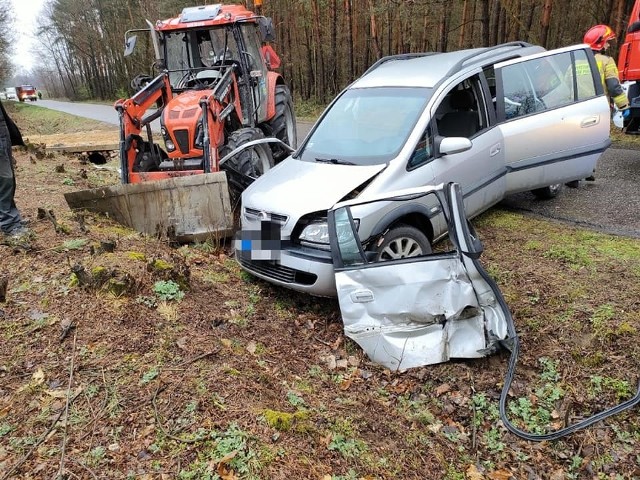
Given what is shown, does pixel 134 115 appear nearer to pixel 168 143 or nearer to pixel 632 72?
pixel 168 143

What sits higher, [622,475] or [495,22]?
[495,22]

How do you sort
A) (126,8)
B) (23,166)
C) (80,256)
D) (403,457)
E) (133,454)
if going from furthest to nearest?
(126,8)
(23,166)
(80,256)
(403,457)
(133,454)

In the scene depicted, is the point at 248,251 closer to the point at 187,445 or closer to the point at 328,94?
the point at 187,445

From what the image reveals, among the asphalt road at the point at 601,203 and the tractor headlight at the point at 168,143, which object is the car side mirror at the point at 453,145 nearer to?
the asphalt road at the point at 601,203

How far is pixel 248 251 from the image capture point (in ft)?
14.6

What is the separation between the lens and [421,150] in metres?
4.62

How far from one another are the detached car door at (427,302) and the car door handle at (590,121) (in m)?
3.01

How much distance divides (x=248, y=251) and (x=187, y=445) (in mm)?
2074

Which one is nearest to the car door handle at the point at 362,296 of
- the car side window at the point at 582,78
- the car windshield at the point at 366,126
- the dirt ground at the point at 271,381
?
the dirt ground at the point at 271,381

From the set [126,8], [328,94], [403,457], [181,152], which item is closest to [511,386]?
[403,457]

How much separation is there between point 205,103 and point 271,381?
3.80 m

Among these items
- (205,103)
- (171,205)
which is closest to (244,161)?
(205,103)

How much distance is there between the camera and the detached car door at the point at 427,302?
11.5 ft

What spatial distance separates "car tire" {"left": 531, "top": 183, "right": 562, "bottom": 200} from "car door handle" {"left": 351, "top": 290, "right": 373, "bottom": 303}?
3862mm
